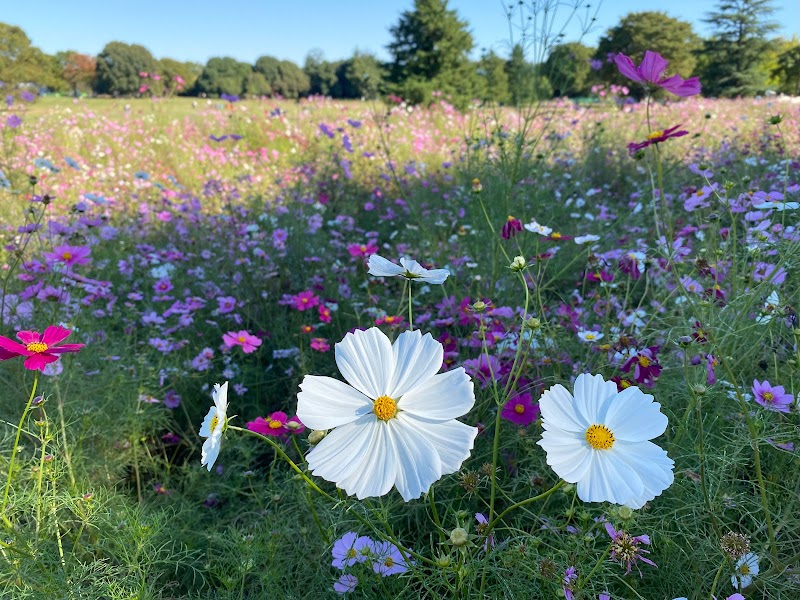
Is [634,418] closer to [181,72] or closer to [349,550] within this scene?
[349,550]

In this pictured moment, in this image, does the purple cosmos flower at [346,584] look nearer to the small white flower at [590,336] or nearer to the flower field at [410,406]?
the flower field at [410,406]

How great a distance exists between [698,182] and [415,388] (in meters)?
2.78

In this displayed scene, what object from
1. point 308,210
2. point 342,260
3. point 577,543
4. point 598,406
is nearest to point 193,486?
point 577,543

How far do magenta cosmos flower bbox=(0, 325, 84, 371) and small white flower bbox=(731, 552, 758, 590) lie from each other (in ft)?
3.45

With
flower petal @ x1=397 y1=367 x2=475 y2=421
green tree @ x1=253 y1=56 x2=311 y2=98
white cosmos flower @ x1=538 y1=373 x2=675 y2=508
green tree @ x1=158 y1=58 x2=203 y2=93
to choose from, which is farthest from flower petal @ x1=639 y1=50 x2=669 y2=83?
green tree @ x1=253 y1=56 x2=311 y2=98

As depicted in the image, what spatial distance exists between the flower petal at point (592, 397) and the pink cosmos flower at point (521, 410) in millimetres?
394

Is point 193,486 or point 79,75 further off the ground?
point 79,75

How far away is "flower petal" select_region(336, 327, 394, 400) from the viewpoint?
626 mm

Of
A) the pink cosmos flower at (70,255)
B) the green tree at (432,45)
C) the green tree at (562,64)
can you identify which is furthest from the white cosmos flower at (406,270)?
the green tree at (432,45)

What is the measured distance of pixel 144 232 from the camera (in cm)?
319

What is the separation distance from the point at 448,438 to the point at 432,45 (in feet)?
63.5

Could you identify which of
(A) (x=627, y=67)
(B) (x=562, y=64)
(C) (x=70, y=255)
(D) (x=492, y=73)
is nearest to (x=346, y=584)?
(A) (x=627, y=67)

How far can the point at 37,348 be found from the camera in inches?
33.6

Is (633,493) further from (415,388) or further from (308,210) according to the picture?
(308,210)
